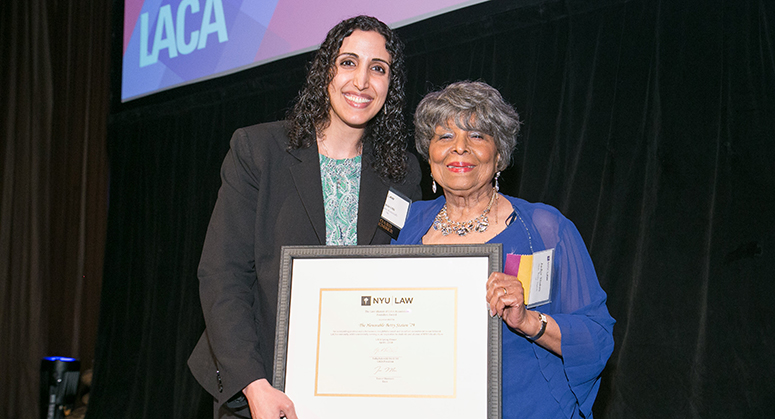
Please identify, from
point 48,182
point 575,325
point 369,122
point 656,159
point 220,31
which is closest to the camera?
point 575,325

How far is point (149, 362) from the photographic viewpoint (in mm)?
4941

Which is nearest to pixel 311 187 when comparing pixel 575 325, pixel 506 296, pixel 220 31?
pixel 506 296

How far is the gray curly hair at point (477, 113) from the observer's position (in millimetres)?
1771

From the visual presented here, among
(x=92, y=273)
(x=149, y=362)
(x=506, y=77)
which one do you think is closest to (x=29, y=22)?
(x=92, y=273)

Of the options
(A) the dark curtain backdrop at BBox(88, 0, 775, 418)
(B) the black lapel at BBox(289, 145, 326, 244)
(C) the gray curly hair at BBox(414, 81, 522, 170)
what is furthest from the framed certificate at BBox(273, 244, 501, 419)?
(A) the dark curtain backdrop at BBox(88, 0, 775, 418)

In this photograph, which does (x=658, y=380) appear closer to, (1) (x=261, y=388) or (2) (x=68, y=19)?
(1) (x=261, y=388)

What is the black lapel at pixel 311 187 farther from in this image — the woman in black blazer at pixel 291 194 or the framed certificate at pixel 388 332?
the framed certificate at pixel 388 332

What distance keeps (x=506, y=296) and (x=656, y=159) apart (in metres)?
1.74

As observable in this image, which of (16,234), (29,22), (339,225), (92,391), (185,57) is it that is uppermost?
(29,22)

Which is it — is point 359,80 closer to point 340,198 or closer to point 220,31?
point 340,198

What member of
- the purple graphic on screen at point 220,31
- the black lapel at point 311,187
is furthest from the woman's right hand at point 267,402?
the purple graphic on screen at point 220,31

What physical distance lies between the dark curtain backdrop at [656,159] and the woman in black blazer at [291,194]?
1.27 metres

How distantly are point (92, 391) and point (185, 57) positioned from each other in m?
2.89

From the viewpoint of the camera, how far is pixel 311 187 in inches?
69.1
